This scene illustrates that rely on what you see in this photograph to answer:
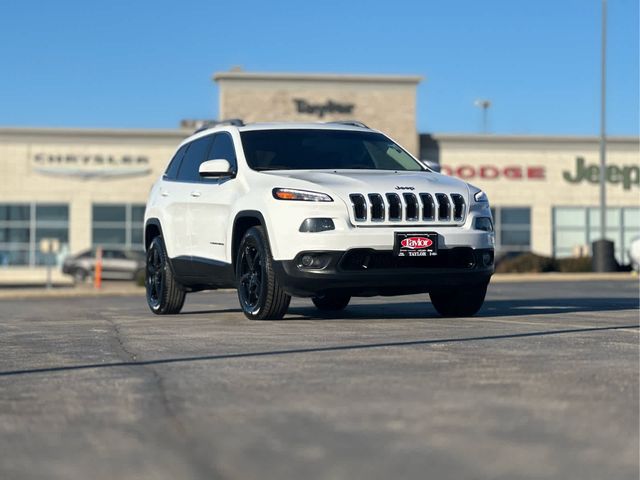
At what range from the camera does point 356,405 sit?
5.45 m

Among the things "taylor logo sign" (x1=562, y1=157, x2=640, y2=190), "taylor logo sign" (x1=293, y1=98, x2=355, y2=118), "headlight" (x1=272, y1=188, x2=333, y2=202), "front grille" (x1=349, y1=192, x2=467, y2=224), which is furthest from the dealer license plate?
"taylor logo sign" (x1=562, y1=157, x2=640, y2=190)

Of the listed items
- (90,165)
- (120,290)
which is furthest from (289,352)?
(90,165)

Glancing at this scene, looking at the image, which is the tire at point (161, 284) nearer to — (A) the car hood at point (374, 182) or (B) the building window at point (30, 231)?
(A) the car hood at point (374, 182)

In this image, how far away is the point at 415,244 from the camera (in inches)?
403

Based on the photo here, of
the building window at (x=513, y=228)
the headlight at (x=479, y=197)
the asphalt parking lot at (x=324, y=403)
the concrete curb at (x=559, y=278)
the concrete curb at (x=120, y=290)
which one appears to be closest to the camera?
the asphalt parking lot at (x=324, y=403)

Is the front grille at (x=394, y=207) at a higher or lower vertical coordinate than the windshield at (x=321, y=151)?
lower

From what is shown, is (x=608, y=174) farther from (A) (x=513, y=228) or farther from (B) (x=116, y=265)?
(B) (x=116, y=265)

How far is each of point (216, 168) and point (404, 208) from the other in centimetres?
186

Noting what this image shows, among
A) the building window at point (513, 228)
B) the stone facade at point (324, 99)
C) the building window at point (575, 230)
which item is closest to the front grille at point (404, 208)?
the stone facade at point (324, 99)

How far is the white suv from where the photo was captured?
1016 cm

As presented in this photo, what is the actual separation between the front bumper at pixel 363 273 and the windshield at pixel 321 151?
131cm

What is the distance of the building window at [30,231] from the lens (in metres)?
53.9

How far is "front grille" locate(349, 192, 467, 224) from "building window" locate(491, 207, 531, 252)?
155 feet

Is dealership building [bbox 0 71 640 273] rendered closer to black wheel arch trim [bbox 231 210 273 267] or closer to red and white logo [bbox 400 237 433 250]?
black wheel arch trim [bbox 231 210 273 267]
